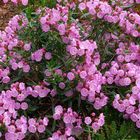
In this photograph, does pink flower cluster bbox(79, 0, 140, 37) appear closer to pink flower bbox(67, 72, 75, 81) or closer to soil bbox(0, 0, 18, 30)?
pink flower bbox(67, 72, 75, 81)

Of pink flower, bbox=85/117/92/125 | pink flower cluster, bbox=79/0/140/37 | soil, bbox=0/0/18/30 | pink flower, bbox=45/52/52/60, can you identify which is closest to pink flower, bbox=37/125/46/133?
pink flower, bbox=85/117/92/125

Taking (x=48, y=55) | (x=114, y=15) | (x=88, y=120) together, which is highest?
(x=114, y=15)

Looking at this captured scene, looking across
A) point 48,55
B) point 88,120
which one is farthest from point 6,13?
point 88,120

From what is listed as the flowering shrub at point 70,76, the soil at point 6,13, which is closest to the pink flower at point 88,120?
the flowering shrub at point 70,76

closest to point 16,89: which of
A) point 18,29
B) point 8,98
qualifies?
point 8,98

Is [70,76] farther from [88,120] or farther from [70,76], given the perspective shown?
[88,120]

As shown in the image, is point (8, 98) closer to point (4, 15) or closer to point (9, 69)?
point (9, 69)

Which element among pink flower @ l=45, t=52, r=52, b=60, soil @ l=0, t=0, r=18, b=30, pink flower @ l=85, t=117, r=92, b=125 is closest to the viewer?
pink flower @ l=85, t=117, r=92, b=125

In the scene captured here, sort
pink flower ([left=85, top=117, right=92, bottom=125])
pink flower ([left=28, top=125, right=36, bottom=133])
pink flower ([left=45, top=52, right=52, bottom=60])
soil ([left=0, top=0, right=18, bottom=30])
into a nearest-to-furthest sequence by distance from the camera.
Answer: pink flower ([left=28, top=125, right=36, bottom=133]), pink flower ([left=85, top=117, right=92, bottom=125]), pink flower ([left=45, top=52, right=52, bottom=60]), soil ([left=0, top=0, right=18, bottom=30])

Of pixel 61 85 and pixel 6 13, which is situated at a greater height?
pixel 61 85
